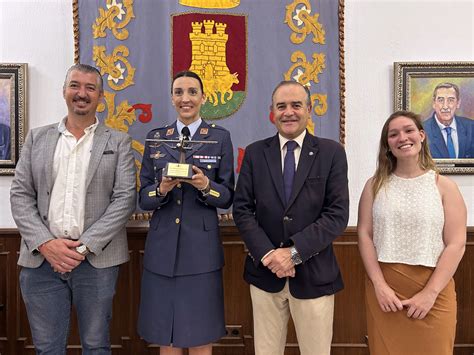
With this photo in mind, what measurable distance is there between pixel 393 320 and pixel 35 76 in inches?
102

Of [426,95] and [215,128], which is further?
[426,95]

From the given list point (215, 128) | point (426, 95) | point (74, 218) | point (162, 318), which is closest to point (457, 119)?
point (426, 95)

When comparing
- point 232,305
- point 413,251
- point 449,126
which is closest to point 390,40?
point 449,126

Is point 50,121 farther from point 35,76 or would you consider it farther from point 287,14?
A: point 287,14

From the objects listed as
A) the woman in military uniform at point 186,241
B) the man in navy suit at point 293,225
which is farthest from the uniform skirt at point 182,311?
the man in navy suit at point 293,225

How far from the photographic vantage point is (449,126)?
8.91 feet

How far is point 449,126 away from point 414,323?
1.48 meters

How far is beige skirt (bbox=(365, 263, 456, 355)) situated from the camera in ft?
5.83

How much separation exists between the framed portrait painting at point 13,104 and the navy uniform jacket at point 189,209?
1.24 metres

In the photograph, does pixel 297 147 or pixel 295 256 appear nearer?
pixel 295 256

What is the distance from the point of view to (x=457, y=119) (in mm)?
2711

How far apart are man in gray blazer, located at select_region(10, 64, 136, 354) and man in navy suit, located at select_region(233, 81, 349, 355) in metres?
0.65

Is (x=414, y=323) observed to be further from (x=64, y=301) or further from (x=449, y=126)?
(x=64, y=301)

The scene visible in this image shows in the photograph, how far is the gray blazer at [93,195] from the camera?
1.95 m
